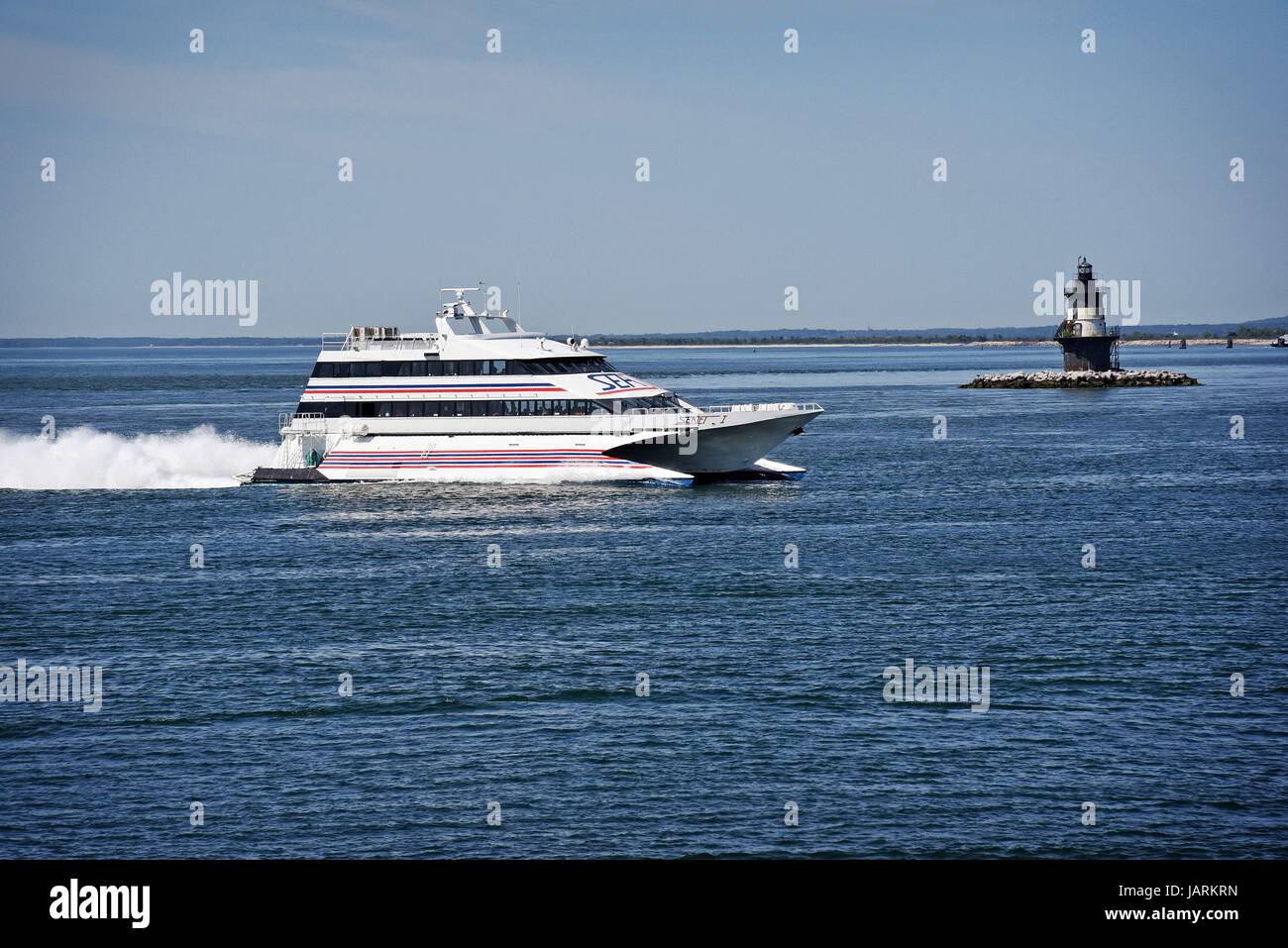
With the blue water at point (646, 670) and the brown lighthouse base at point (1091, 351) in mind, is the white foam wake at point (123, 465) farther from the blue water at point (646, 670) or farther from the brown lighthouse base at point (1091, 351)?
the brown lighthouse base at point (1091, 351)

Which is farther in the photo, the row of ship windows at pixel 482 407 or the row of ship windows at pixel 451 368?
the row of ship windows at pixel 451 368

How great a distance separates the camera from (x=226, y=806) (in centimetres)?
2114

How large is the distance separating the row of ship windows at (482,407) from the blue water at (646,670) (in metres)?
3.32

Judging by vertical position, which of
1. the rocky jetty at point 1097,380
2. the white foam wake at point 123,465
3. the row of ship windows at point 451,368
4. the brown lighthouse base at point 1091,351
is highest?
the brown lighthouse base at point 1091,351

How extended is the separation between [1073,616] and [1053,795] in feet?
44.0

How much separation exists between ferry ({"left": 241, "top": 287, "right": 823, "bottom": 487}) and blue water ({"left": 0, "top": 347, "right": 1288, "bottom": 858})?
1385mm

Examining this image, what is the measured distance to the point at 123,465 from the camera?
6375 centimetres

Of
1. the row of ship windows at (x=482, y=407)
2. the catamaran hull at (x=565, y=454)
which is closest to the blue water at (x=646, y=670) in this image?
the catamaran hull at (x=565, y=454)

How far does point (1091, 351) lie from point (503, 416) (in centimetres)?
10988

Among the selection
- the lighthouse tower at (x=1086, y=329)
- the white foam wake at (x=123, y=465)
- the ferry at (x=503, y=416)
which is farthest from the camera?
the lighthouse tower at (x=1086, y=329)

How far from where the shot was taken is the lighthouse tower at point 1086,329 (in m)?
149
